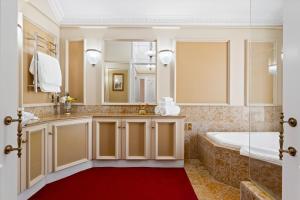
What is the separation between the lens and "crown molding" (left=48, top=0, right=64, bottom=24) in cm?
335

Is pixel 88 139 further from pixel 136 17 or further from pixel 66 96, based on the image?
pixel 136 17

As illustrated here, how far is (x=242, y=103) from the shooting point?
12.4 ft

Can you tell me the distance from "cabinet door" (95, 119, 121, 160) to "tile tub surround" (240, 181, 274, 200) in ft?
6.71

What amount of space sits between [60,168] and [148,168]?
49.6 inches

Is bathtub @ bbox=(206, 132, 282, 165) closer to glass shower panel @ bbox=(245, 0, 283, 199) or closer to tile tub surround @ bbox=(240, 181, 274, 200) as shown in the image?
glass shower panel @ bbox=(245, 0, 283, 199)

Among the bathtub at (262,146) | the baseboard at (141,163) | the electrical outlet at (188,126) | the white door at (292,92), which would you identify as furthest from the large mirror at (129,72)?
the white door at (292,92)

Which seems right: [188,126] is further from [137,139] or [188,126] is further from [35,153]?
[35,153]

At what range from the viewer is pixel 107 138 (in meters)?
3.32

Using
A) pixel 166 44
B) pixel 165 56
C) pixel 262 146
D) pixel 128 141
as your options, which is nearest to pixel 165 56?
pixel 165 56

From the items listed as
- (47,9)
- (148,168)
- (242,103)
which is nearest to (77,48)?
(47,9)

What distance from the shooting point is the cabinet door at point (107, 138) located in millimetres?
3289

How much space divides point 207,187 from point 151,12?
2.85 m

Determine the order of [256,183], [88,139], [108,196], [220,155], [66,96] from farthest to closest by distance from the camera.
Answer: [66,96], [88,139], [220,155], [108,196], [256,183]

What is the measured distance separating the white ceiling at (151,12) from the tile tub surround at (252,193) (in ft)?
9.23
